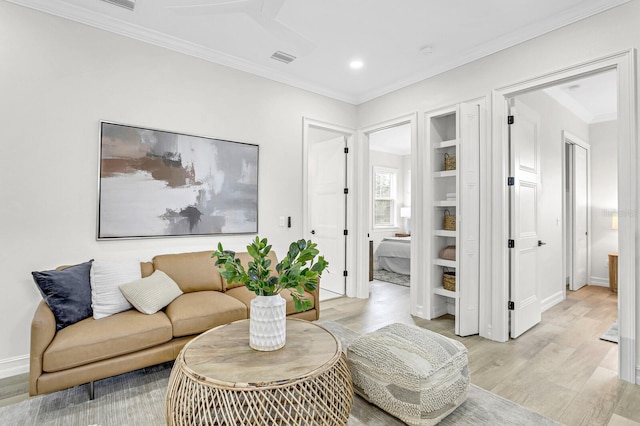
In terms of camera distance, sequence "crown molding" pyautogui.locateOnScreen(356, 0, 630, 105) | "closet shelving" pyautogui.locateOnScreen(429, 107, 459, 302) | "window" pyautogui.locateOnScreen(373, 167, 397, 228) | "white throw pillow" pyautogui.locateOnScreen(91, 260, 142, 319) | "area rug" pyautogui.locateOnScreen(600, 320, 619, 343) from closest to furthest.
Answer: "white throw pillow" pyautogui.locateOnScreen(91, 260, 142, 319), "crown molding" pyautogui.locateOnScreen(356, 0, 630, 105), "area rug" pyautogui.locateOnScreen(600, 320, 619, 343), "closet shelving" pyautogui.locateOnScreen(429, 107, 459, 302), "window" pyautogui.locateOnScreen(373, 167, 397, 228)

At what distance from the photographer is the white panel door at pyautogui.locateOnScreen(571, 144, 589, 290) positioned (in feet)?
16.3

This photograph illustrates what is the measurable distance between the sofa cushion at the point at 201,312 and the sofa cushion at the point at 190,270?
18 centimetres

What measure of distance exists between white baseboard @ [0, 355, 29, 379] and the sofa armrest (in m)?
0.84

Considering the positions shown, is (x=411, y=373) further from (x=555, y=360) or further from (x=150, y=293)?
(x=150, y=293)

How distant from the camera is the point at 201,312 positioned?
2.45 meters

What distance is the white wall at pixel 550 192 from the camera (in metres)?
3.92

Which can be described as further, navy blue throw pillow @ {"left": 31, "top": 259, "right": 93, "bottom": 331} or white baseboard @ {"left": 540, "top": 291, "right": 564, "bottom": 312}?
white baseboard @ {"left": 540, "top": 291, "right": 564, "bottom": 312}

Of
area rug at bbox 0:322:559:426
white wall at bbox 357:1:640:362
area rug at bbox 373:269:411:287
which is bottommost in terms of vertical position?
area rug at bbox 0:322:559:426

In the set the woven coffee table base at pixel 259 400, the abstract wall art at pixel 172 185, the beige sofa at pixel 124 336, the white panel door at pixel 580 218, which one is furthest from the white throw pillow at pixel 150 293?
the white panel door at pixel 580 218

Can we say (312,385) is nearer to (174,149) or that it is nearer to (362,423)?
(362,423)

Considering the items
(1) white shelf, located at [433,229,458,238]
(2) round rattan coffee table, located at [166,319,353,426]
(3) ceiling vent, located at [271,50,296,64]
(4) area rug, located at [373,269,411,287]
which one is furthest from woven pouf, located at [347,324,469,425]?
(4) area rug, located at [373,269,411,287]

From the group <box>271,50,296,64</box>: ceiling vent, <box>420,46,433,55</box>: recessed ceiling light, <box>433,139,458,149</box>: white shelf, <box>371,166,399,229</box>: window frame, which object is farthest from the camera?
<box>371,166,399,229</box>: window frame

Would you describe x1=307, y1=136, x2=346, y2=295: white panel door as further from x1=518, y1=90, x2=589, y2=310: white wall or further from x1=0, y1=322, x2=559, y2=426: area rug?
x1=0, y1=322, x2=559, y2=426: area rug

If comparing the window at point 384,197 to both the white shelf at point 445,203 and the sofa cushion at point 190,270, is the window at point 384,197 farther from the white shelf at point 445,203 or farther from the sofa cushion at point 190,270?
the sofa cushion at point 190,270
